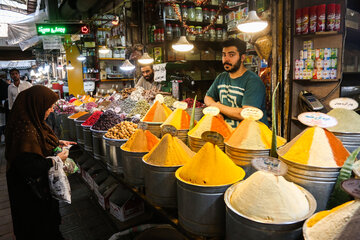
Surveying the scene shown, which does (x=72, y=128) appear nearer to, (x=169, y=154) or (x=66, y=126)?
(x=66, y=126)

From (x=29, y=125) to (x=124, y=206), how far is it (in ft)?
3.31

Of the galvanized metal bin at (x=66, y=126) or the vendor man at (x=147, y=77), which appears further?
the vendor man at (x=147, y=77)

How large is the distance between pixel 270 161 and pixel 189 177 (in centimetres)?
31

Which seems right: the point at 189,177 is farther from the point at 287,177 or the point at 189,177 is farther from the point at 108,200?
the point at 108,200

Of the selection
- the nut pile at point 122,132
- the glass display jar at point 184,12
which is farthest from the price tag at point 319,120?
the glass display jar at point 184,12

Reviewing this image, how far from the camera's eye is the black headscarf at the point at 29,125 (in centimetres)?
158

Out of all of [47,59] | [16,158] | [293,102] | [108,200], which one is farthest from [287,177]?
[47,59]

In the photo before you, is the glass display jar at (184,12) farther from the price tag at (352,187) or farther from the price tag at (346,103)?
the price tag at (352,187)

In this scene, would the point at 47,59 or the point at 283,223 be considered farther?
the point at 47,59

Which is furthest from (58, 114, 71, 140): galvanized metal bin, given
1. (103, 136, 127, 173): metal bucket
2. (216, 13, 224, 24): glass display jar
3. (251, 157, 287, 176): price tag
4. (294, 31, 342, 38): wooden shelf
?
(216, 13, 224, 24): glass display jar

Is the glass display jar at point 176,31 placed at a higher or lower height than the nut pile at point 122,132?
higher

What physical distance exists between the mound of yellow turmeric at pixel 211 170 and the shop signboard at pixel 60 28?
5959 millimetres

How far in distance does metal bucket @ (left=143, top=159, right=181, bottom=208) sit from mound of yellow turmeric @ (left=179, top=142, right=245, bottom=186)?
0.09 metres

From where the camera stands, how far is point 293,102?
3.12m
